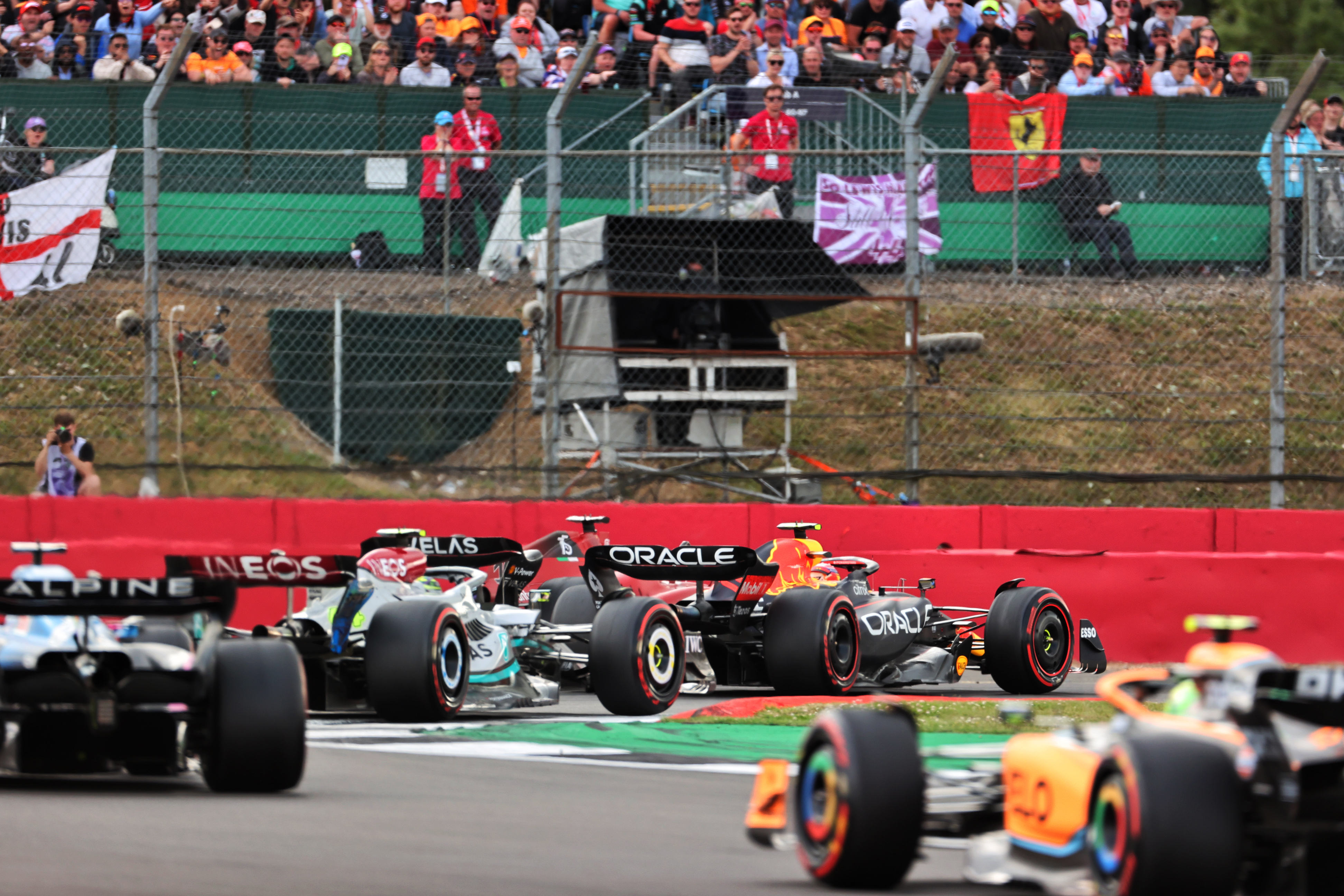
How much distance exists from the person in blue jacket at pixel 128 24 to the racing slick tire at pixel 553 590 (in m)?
7.41

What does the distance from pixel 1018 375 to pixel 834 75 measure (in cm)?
390

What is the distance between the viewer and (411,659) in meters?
9.18

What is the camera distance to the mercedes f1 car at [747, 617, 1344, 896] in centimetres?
406

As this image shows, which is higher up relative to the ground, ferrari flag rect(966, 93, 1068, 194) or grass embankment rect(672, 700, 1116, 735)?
ferrari flag rect(966, 93, 1068, 194)

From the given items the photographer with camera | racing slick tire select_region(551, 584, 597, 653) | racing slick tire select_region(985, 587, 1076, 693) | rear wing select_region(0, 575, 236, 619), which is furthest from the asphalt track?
the photographer with camera

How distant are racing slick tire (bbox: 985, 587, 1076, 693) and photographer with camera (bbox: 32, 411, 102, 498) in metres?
6.56

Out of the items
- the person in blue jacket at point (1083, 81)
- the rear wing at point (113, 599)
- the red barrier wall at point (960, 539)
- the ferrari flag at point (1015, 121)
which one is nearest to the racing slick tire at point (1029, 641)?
the red barrier wall at point (960, 539)

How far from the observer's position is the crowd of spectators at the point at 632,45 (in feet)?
57.4

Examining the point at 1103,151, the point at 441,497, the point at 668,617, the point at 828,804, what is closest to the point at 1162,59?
the point at 1103,151

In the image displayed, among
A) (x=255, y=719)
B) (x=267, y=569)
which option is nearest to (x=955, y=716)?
(x=267, y=569)

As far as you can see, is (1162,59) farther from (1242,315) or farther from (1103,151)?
(1103,151)

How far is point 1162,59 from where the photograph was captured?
64.2 feet

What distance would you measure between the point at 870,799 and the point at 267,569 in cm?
428

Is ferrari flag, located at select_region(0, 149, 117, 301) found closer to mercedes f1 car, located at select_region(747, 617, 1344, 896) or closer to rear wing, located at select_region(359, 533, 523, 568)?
rear wing, located at select_region(359, 533, 523, 568)
